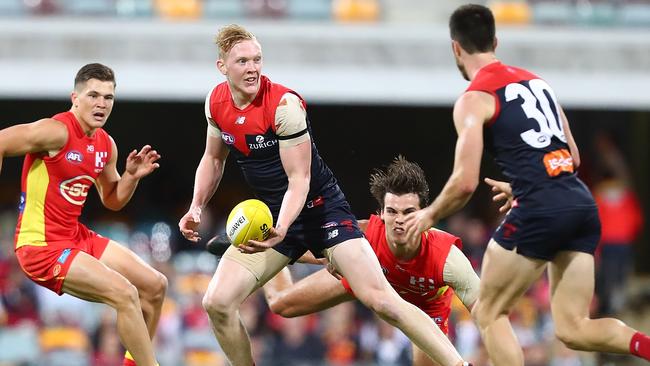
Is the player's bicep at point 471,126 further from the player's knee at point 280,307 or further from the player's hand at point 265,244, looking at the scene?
the player's knee at point 280,307

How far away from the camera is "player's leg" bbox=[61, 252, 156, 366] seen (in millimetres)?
7039

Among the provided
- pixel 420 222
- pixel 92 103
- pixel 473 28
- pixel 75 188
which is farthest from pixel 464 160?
pixel 75 188

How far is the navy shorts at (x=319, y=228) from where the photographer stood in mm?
7082

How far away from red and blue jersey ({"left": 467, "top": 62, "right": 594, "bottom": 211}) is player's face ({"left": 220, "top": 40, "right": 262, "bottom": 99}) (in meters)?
1.46

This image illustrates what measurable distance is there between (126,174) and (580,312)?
3.27 m

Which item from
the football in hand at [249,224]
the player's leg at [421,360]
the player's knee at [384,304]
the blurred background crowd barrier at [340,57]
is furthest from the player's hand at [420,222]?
the blurred background crowd barrier at [340,57]

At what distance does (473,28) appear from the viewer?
6.26m

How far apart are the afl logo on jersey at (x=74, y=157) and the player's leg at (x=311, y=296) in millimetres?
1816

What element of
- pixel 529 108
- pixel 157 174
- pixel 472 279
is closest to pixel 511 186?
pixel 529 108

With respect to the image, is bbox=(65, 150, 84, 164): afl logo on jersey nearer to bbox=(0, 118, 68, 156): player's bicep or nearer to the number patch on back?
bbox=(0, 118, 68, 156): player's bicep

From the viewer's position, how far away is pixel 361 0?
15031mm

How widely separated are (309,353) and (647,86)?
6205 mm

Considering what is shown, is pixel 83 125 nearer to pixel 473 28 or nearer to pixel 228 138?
pixel 228 138

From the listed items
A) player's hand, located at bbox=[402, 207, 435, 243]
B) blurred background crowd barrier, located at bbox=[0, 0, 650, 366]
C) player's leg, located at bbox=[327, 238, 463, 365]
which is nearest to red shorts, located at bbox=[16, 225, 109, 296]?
player's leg, located at bbox=[327, 238, 463, 365]
